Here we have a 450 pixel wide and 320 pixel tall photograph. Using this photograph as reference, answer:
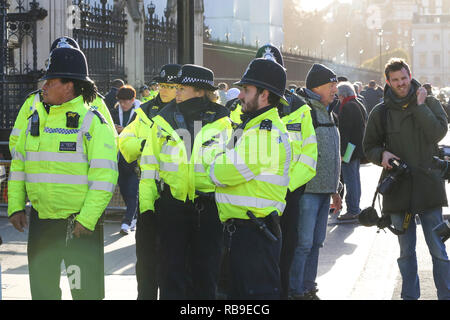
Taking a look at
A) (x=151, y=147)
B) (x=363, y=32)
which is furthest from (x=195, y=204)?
(x=363, y=32)

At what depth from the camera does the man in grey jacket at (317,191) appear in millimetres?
6633

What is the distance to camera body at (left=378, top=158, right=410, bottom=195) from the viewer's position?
241 inches

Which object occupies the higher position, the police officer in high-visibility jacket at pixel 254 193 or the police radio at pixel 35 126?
the police radio at pixel 35 126

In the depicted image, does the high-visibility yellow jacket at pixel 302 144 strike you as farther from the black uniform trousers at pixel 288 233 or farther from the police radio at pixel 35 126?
the police radio at pixel 35 126

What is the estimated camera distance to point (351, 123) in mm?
10828

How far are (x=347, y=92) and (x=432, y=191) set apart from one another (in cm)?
521

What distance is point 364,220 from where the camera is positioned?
6402 millimetres

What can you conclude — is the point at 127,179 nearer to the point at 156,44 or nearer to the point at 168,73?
the point at 168,73

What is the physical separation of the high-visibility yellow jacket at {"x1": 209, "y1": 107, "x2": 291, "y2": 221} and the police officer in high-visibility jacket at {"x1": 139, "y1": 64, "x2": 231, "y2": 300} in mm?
530

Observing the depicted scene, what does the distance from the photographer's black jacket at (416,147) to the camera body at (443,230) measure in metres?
0.16

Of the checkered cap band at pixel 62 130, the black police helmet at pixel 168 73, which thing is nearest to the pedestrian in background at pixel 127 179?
the black police helmet at pixel 168 73

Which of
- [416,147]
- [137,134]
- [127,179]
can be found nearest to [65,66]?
[137,134]

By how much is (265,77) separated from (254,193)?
0.71 metres

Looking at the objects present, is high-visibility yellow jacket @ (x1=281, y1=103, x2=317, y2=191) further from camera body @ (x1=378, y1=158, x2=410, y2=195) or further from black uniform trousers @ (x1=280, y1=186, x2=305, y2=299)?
camera body @ (x1=378, y1=158, x2=410, y2=195)
